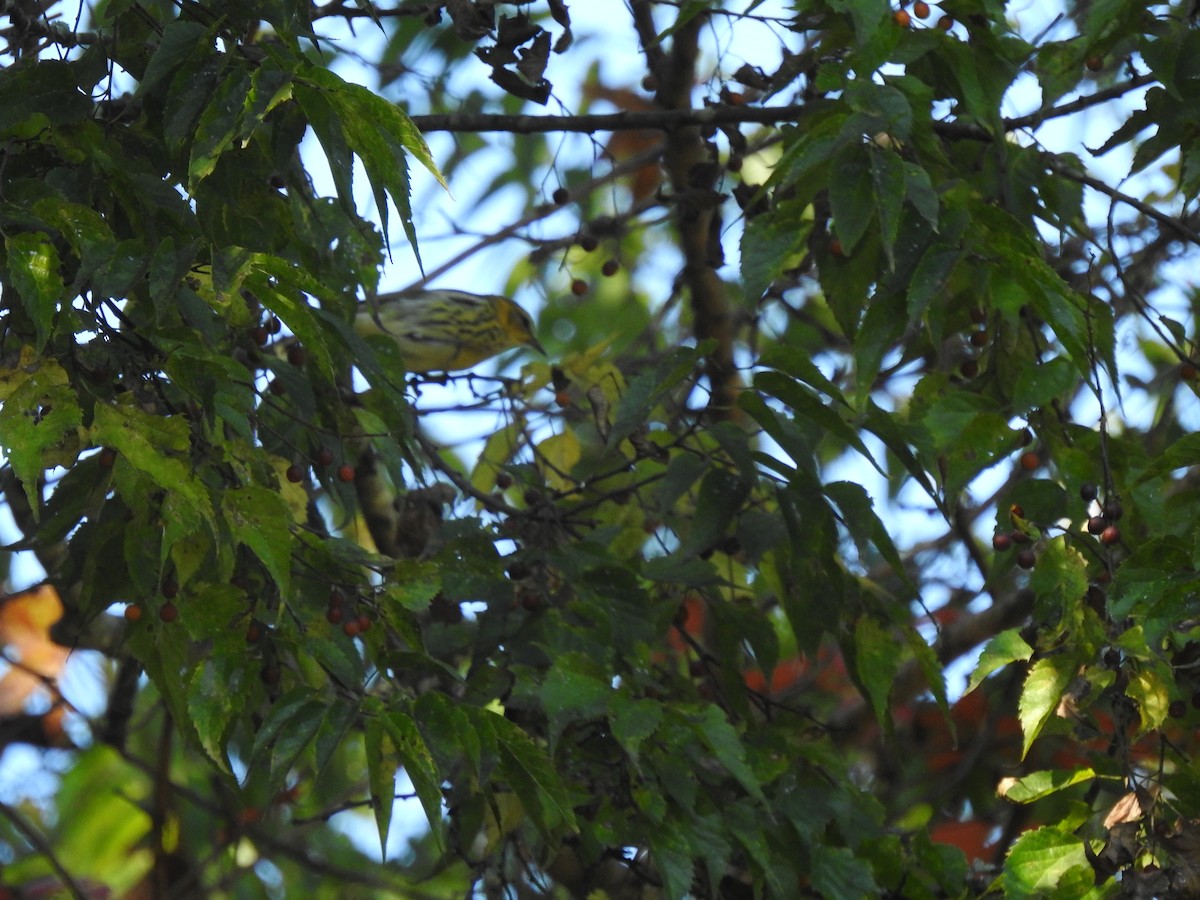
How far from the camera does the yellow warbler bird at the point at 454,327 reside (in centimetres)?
725

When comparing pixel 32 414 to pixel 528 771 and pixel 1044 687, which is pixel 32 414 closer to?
pixel 528 771

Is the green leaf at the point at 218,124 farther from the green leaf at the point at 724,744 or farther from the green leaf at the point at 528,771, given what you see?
the green leaf at the point at 724,744

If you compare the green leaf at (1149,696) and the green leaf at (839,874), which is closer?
the green leaf at (1149,696)

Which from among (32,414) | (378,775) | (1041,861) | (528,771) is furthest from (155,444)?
(1041,861)

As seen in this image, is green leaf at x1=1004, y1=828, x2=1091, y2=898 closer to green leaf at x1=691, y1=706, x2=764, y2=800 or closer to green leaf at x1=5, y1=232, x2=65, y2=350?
green leaf at x1=691, y1=706, x2=764, y2=800

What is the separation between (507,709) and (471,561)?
1.01 feet

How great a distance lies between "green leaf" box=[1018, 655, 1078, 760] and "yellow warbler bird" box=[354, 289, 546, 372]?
4.89 metres

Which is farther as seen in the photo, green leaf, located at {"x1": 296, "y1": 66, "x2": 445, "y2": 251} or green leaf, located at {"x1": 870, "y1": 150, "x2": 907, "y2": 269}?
green leaf, located at {"x1": 870, "y1": 150, "x2": 907, "y2": 269}

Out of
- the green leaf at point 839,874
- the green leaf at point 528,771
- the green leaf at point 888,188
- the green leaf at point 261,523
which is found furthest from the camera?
the green leaf at point 839,874

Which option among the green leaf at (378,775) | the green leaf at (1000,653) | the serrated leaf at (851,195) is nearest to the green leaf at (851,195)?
the serrated leaf at (851,195)

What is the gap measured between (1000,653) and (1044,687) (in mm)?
95

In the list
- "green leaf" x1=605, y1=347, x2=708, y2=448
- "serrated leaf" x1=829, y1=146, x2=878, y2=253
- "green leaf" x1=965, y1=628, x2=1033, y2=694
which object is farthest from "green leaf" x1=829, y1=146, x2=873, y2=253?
"green leaf" x1=965, y1=628, x2=1033, y2=694

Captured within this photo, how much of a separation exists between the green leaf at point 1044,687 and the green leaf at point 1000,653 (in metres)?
0.04

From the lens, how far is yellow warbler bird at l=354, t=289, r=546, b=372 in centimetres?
725
